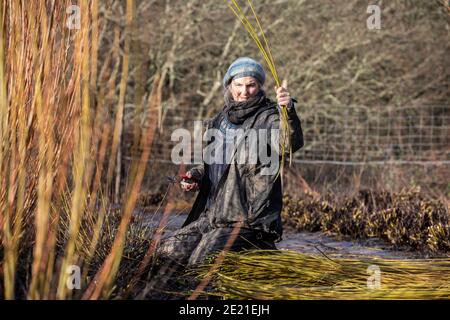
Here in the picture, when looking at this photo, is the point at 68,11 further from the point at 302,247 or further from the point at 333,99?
the point at 333,99

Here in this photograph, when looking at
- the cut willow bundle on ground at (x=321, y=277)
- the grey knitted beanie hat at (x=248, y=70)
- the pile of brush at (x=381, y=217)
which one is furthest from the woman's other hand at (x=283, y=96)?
the pile of brush at (x=381, y=217)

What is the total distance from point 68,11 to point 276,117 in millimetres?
1497

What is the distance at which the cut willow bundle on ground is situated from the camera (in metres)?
3.24

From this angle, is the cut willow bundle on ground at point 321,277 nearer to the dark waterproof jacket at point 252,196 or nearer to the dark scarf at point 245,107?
the dark waterproof jacket at point 252,196

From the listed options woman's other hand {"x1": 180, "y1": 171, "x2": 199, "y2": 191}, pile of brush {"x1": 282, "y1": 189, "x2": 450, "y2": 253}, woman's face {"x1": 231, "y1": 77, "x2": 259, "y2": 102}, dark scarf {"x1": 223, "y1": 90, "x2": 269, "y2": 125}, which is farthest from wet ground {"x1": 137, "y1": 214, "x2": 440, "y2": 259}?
woman's face {"x1": 231, "y1": 77, "x2": 259, "y2": 102}

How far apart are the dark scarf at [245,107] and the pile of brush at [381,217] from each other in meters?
1.57

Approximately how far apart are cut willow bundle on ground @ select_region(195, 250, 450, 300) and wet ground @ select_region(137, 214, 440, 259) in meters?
0.90

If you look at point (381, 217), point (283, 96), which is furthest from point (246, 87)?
point (381, 217)

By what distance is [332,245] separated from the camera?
5.39 meters

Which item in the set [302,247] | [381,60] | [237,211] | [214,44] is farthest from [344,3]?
[237,211]

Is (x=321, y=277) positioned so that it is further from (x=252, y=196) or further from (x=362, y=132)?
(x=362, y=132)

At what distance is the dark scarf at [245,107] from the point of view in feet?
14.0

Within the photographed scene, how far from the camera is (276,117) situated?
4242mm
